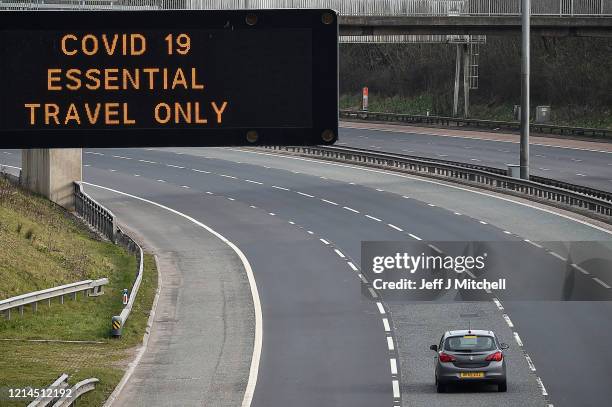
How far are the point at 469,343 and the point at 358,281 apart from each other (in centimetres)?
1495

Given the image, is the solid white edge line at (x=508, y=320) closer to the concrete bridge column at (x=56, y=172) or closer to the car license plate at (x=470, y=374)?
the car license plate at (x=470, y=374)

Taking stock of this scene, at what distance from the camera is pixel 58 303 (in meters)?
44.1

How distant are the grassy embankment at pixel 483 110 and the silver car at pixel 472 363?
66.7 m

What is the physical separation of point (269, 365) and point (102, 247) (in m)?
21.1

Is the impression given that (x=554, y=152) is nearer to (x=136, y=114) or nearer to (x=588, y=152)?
(x=588, y=152)

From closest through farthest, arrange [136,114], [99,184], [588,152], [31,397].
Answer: [136,114], [31,397], [99,184], [588,152]

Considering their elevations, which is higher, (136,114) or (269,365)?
(136,114)

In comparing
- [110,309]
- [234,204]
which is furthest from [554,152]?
[110,309]

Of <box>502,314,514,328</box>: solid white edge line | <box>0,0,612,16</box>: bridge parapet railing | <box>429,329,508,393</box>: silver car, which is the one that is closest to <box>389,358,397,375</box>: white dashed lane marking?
<box>429,329,508,393</box>: silver car

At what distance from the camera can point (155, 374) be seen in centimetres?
3500

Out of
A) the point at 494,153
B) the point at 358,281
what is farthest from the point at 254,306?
the point at 494,153

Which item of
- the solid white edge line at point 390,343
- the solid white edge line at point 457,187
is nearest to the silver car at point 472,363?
the solid white edge line at point 390,343

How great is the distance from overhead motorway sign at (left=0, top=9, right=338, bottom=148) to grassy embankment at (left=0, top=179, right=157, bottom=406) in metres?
16.2

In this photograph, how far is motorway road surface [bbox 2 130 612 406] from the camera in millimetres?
33625
